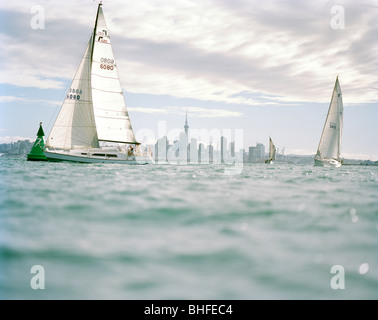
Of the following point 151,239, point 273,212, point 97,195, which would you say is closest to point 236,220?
point 273,212

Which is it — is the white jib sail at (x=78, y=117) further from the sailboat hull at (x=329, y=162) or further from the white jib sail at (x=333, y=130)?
the sailboat hull at (x=329, y=162)

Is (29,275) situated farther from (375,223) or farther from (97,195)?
(375,223)

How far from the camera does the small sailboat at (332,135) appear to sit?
204 ft

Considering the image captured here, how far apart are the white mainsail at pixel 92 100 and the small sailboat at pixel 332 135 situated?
4042 cm

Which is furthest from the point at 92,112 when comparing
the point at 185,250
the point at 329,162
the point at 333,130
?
the point at 329,162

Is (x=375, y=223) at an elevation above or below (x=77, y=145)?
below

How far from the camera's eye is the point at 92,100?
1665 inches

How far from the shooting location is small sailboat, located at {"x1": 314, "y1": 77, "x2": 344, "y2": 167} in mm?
62125

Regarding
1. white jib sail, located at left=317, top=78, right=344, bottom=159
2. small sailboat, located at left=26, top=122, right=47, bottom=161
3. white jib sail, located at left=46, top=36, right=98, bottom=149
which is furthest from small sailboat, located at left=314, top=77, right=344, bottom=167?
small sailboat, located at left=26, top=122, right=47, bottom=161

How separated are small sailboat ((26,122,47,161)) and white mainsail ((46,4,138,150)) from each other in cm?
1453

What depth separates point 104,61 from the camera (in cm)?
4259

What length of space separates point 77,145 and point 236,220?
35277 millimetres

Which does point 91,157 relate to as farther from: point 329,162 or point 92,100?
point 329,162

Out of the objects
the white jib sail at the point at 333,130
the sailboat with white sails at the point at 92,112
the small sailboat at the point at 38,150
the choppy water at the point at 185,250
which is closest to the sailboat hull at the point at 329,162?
the white jib sail at the point at 333,130
